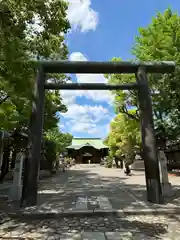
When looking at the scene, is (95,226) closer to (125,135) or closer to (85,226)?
(85,226)

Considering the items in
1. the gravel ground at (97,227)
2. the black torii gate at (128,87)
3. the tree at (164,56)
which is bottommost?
the gravel ground at (97,227)

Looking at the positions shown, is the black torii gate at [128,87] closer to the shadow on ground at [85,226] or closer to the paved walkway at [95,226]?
the paved walkway at [95,226]

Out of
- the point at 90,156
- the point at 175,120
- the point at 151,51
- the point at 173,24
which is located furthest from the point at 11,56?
the point at 90,156

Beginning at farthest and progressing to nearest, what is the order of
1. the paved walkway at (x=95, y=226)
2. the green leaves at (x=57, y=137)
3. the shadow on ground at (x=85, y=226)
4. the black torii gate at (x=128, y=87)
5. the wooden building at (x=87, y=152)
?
1. the wooden building at (x=87, y=152)
2. the green leaves at (x=57, y=137)
3. the black torii gate at (x=128, y=87)
4. the shadow on ground at (x=85, y=226)
5. the paved walkway at (x=95, y=226)

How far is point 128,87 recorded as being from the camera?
8.00 meters

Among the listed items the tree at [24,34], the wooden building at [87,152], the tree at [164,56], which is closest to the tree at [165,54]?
the tree at [164,56]

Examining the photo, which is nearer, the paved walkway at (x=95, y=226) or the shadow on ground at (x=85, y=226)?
the paved walkway at (x=95, y=226)

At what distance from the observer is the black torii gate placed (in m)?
6.52

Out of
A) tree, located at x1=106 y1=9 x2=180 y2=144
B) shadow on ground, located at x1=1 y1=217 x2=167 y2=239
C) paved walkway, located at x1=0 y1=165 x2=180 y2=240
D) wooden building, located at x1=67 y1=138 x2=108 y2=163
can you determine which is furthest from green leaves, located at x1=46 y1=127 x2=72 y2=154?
shadow on ground, located at x1=1 y1=217 x2=167 y2=239

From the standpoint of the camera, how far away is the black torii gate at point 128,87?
6.52 metres

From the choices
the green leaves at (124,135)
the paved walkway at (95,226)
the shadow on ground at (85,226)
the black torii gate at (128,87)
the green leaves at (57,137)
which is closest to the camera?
the paved walkway at (95,226)

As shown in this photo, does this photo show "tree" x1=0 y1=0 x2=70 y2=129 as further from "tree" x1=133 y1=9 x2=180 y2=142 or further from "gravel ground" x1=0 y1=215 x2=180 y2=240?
"tree" x1=133 y1=9 x2=180 y2=142

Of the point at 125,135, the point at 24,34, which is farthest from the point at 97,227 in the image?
the point at 125,135

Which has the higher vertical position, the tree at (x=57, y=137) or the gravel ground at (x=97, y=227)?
the tree at (x=57, y=137)
